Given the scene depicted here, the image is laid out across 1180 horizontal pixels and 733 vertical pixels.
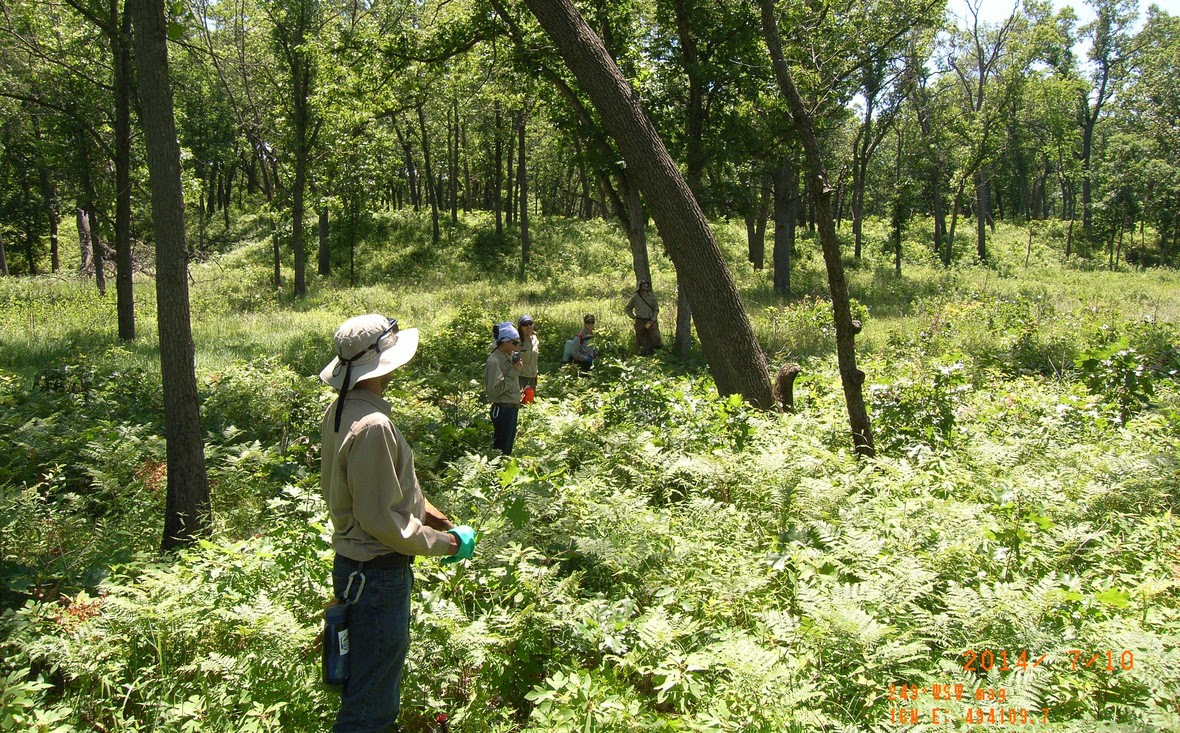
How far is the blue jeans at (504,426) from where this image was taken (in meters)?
7.47

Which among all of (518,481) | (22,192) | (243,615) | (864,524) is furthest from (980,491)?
(22,192)

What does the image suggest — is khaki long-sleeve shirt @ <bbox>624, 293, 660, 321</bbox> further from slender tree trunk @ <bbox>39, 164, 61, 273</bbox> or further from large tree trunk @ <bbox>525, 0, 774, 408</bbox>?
slender tree trunk @ <bbox>39, 164, 61, 273</bbox>

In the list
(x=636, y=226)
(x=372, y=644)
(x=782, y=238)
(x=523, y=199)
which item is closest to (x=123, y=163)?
(x=636, y=226)

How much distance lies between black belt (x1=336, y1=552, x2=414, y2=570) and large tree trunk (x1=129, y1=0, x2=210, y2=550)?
9.96ft

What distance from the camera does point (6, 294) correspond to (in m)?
20.4

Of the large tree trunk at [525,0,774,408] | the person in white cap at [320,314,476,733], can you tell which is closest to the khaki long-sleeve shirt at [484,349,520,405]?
the large tree trunk at [525,0,774,408]

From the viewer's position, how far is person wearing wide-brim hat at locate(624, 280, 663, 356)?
14.1 metres

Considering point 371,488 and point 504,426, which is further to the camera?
point 504,426

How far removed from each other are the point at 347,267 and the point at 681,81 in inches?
752

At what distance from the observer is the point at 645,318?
1412cm

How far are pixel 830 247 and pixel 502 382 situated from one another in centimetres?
366

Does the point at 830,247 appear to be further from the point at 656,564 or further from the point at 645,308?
the point at 645,308

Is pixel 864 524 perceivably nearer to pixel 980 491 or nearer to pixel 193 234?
pixel 980 491
